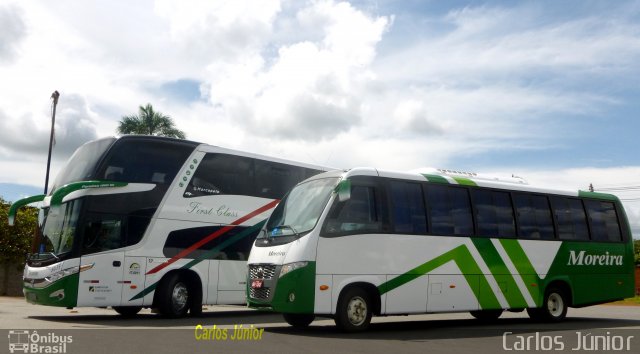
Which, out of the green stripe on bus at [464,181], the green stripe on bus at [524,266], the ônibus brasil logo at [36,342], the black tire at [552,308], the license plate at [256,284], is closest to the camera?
the ônibus brasil logo at [36,342]

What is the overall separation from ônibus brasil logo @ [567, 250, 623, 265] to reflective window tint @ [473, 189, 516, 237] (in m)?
2.22

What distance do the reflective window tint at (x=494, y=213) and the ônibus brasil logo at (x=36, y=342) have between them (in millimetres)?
9149

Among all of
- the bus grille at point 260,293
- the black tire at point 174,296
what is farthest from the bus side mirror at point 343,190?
the black tire at point 174,296

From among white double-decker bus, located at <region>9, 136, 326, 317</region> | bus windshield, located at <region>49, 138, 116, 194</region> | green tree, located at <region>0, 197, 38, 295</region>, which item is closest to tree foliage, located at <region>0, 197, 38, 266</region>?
green tree, located at <region>0, 197, 38, 295</region>

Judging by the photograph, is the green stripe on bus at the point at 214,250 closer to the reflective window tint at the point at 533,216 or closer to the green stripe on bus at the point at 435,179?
the green stripe on bus at the point at 435,179

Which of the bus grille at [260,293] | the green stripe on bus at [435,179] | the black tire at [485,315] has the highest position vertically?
the green stripe on bus at [435,179]

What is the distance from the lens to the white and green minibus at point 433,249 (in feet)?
43.0

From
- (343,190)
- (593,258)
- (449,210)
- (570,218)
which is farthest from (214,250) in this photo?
(593,258)

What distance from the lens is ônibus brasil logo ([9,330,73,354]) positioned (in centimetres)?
955

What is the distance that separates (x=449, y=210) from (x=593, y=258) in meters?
5.21

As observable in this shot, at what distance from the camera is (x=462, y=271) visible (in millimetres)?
15359

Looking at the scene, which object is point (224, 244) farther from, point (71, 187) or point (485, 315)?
point (485, 315)

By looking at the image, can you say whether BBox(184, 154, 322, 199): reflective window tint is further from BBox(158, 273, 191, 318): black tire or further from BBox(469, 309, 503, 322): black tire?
BBox(469, 309, 503, 322): black tire

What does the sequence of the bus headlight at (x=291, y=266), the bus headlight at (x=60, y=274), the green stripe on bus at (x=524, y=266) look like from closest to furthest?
the bus headlight at (x=291, y=266)
the bus headlight at (x=60, y=274)
the green stripe on bus at (x=524, y=266)
